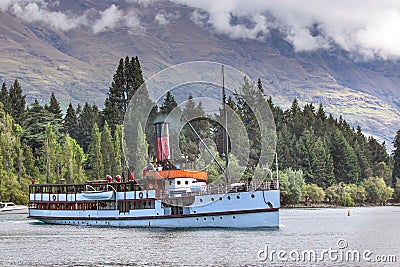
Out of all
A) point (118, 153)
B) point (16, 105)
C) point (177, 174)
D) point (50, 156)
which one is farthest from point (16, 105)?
point (177, 174)

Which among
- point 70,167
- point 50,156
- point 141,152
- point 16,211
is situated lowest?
point 16,211

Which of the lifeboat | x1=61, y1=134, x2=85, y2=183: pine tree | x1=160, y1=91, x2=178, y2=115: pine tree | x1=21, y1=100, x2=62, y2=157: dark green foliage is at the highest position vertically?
x1=160, y1=91, x2=178, y2=115: pine tree

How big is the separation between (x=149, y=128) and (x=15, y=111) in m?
43.0

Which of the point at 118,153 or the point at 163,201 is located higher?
the point at 118,153

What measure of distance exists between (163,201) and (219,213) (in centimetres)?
731

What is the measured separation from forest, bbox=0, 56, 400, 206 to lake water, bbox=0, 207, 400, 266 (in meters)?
27.2

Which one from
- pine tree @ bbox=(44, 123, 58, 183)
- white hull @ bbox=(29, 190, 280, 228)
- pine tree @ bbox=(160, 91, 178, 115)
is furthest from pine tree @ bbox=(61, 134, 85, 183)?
white hull @ bbox=(29, 190, 280, 228)

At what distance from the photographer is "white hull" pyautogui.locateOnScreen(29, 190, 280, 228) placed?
231 feet

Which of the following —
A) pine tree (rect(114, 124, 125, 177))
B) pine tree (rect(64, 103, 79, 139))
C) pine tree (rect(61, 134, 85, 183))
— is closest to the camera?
pine tree (rect(61, 134, 85, 183))

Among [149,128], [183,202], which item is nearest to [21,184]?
[149,128]

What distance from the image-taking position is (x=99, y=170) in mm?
123000

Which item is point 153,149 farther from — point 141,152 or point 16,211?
point 16,211

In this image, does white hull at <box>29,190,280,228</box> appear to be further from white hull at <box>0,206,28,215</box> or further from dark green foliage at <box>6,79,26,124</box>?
dark green foliage at <box>6,79,26,124</box>

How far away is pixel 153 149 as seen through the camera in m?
107
